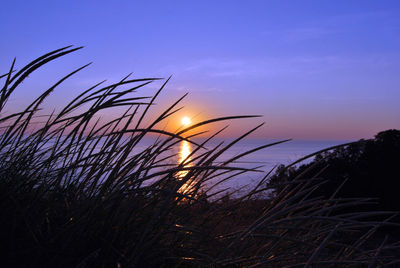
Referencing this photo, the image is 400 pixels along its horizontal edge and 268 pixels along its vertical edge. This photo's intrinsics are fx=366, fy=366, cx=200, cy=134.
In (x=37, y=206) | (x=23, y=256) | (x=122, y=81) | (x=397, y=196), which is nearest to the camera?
(x=23, y=256)

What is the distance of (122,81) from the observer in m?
1.18

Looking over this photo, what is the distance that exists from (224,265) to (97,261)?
34cm

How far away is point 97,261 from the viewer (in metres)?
0.96

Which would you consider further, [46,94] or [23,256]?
[46,94]

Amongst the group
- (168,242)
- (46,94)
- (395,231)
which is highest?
(46,94)

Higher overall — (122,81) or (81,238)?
(122,81)

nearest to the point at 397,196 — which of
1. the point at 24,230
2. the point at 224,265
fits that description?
the point at 224,265

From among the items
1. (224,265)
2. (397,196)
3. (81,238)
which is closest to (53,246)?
(81,238)

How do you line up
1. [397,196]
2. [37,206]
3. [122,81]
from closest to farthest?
[37,206] → [122,81] → [397,196]

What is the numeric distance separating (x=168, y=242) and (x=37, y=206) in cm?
40

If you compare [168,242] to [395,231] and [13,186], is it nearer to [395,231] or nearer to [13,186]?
[13,186]

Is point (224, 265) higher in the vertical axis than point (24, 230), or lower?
lower

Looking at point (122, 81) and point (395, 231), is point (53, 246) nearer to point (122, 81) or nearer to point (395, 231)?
point (122, 81)

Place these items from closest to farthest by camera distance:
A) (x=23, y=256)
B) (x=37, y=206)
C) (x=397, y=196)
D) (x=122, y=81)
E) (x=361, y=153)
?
(x=23, y=256)
(x=37, y=206)
(x=122, y=81)
(x=397, y=196)
(x=361, y=153)
